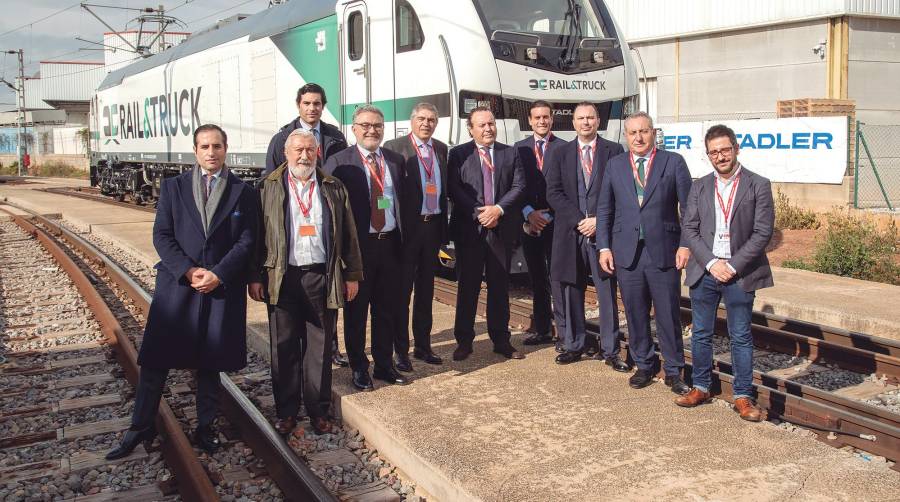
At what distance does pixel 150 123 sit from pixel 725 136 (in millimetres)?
15885

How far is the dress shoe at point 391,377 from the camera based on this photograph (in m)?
5.95

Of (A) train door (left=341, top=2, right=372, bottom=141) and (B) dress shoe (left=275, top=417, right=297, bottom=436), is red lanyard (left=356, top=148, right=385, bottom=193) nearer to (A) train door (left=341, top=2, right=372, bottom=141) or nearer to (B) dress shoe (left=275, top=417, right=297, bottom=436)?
(B) dress shoe (left=275, top=417, right=297, bottom=436)

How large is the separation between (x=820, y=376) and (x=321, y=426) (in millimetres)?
3764

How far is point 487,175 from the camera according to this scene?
21.3 ft

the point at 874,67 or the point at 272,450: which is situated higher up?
the point at 874,67

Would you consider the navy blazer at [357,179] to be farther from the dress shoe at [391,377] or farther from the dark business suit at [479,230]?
the dress shoe at [391,377]

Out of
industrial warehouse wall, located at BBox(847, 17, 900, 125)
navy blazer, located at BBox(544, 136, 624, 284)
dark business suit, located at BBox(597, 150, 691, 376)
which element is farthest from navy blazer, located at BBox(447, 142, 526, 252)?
industrial warehouse wall, located at BBox(847, 17, 900, 125)

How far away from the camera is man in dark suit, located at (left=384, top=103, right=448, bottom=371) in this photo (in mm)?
6164

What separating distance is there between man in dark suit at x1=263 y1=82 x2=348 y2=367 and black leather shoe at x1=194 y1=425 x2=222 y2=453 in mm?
1459

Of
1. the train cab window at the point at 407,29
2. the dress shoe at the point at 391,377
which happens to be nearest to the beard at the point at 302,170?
the dress shoe at the point at 391,377

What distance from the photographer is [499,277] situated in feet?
21.6

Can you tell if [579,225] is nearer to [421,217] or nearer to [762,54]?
[421,217]

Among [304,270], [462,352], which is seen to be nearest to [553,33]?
[462,352]

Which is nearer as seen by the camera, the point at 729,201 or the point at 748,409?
the point at 748,409
